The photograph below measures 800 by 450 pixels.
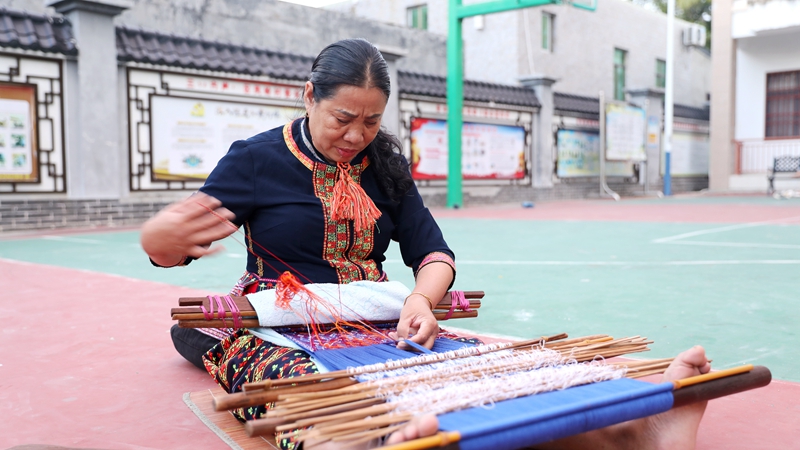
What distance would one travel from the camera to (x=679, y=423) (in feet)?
4.75

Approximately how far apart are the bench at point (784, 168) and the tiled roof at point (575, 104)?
4.15m

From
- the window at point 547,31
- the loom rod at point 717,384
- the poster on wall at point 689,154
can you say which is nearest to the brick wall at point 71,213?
the loom rod at point 717,384

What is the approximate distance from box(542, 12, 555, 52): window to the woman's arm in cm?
1695

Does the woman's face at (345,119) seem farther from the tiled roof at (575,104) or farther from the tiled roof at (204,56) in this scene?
Answer: the tiled roof at (575,104)

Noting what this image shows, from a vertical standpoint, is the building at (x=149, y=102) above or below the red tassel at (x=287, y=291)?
above

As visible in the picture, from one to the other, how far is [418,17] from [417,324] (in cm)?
1844

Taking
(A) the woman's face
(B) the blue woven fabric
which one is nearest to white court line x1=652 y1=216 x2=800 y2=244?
(A) the woman's face

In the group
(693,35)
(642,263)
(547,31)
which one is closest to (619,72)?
(693,35)

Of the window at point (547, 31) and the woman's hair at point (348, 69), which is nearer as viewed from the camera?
the woman's hair at point (348, 69)

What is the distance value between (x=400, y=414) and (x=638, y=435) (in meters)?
0.55

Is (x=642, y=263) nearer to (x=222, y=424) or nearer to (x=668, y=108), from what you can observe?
(x=222, y=424)

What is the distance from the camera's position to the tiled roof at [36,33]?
26.4 ft

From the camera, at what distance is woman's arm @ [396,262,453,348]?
1.77 m

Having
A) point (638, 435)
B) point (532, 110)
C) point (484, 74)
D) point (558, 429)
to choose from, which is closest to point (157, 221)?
point (558, 429)
